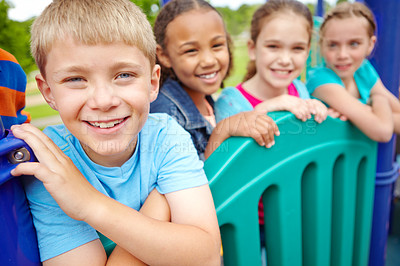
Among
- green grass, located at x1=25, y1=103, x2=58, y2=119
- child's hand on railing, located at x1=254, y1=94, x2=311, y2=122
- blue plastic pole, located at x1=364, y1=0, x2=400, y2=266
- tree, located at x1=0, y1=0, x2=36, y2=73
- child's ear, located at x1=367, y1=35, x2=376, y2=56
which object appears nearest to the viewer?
child's hand on railing, located at x1=254, y1=94, x2=311, y2=122

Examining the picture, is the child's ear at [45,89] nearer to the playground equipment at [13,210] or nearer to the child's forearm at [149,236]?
the playground equipment at [13,210]

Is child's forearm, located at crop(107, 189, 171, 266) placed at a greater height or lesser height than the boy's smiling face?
lesser

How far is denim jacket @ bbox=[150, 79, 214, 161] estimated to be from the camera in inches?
42.1

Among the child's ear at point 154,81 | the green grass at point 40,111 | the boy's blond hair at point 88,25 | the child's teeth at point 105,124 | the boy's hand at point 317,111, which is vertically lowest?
the green grass at point 40,111

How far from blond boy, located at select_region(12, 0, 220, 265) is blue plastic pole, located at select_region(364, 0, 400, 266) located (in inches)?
35.4

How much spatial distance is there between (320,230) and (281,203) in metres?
0.21

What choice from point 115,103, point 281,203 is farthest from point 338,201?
point 115,103

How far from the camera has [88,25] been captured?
0.55 metres

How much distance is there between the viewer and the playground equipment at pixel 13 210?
47cm

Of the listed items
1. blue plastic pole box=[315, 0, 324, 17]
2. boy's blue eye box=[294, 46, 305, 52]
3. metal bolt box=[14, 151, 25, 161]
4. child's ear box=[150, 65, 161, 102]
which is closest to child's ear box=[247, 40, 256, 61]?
boy's blue eye box=[294, 46, 305, 52]

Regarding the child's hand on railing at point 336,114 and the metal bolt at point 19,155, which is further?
the child's hand on railing at point 336,114

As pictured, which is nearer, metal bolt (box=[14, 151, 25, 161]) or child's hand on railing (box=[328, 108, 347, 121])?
metal bolt (box=[14, 151, 25, 161])

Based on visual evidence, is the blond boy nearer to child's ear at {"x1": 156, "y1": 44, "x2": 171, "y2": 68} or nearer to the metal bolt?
the metal bolt

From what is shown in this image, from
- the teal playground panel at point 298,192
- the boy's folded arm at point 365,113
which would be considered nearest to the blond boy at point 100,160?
the teal playground panel at point 298,192
